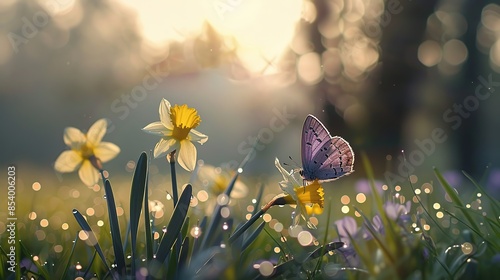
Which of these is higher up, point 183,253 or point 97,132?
point 97,132

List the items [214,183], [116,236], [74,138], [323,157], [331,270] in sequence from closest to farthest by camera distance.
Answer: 1. [331,270]
2. [116,236]
3. [323,157]
4. [74,138]
5. [214,183]

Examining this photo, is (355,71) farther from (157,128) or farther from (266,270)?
(266,270)

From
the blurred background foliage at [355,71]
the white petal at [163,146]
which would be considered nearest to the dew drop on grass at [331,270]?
the white petal at [163,146]

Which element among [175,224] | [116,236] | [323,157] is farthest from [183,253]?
[323,157]

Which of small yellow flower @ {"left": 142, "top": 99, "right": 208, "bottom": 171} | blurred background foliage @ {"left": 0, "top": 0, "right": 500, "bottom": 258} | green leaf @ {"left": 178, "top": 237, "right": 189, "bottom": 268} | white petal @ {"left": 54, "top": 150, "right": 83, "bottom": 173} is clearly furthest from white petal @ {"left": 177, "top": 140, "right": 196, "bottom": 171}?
blurred background foliage @ {"left": 0, "top": 0, "right": 500, "bottom": 258}

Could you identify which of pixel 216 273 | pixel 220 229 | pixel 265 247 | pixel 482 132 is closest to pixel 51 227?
pixel 265 247

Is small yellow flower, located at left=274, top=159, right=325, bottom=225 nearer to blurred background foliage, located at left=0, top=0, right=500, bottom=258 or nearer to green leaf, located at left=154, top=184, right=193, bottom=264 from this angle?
green leaf, located at left=154, top=184, right=193, bottom=264

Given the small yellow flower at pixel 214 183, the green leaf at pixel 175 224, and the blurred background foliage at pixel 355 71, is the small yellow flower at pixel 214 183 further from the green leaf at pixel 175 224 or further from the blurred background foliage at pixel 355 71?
the blurred background foliage at pixel 355 71

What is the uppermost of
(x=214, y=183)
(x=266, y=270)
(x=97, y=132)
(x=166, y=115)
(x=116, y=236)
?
(x=97, y=132)
